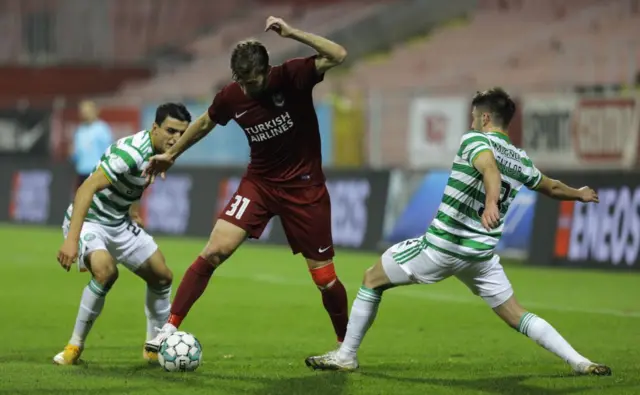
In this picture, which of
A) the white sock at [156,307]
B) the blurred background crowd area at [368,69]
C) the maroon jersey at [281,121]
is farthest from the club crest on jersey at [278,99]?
the blurred background crowd area at [368,69]

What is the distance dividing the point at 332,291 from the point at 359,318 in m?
0.56

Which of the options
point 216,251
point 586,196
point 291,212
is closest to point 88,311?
point 216,251

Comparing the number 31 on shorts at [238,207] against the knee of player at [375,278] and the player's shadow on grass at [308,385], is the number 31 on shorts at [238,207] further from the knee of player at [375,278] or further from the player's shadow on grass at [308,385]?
the player's shadow on grass at [308,385]

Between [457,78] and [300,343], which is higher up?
[457,78]

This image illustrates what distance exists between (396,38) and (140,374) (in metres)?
26.7

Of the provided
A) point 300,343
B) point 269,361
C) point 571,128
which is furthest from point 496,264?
point 571,128

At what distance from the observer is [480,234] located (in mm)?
8312

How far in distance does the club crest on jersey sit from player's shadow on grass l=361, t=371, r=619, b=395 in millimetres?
1833

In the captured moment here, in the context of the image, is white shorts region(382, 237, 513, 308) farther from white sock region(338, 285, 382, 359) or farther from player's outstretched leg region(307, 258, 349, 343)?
player's outstretched leg region(307, 258, 349, 343)

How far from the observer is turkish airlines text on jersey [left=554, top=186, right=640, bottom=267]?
16266mm

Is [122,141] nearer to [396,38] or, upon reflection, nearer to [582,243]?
[582,243]

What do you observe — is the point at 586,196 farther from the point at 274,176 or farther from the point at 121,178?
the point at 121,178

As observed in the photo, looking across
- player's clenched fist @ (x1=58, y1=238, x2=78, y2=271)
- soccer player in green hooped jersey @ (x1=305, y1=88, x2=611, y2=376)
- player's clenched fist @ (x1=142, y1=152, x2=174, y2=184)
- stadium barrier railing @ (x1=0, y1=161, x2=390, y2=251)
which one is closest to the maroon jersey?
player's clenched fist @ (x1=142, y1=152, x2=174, y2=184)

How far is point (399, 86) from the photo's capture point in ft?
102
